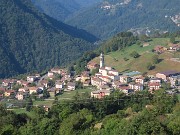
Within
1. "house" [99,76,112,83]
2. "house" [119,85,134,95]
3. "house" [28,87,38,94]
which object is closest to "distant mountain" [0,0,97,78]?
"house" [28,87,38,94]

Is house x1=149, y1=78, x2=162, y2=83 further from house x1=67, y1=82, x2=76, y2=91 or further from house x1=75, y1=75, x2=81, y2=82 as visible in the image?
house x1=75, y1=75, x2=81, y2=82

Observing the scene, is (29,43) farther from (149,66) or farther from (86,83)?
(86,83)

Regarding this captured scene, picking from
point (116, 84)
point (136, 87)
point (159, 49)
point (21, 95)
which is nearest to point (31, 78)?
point (21, 95)

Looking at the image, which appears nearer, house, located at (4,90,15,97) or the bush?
house, located at (4,90,15,97)

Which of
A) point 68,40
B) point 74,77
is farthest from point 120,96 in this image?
point 68,40

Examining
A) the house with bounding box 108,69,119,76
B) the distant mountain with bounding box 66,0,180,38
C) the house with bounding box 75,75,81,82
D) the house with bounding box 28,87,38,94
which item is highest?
the distant mountain with bounding box 66,0,180,38

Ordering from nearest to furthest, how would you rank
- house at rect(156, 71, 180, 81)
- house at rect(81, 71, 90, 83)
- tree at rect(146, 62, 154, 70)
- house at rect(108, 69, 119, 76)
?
house at rect(156, 71, 180, 81) → house at rect(81, 71, 90, 83) → house at rect(108, 69, 119, 76) → tree at rect(146, 62, 154, 70)

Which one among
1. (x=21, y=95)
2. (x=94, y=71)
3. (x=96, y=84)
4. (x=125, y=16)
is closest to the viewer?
(x=21, y=95)
